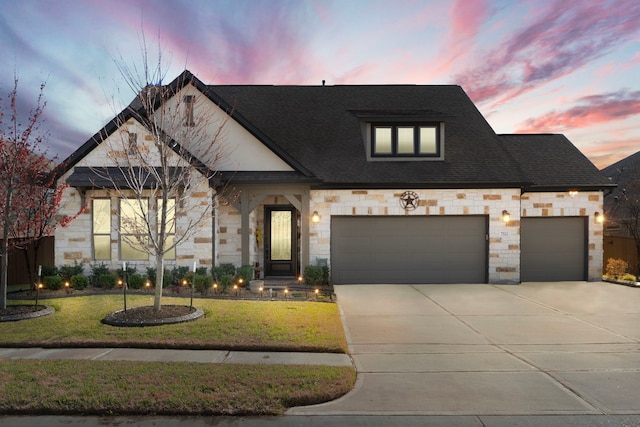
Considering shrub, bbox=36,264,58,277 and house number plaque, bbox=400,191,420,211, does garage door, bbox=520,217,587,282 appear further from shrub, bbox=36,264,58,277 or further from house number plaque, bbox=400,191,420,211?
shrub, bbox=36,264,58,277

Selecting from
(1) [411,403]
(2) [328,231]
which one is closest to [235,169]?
(2) [328,231]

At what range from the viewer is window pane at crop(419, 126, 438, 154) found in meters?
15.5

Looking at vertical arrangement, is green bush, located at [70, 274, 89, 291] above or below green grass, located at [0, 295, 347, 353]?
above

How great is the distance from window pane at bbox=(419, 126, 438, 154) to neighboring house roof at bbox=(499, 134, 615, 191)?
136 inches

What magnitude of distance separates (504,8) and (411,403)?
13.3m

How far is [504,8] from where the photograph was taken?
44.2 feet

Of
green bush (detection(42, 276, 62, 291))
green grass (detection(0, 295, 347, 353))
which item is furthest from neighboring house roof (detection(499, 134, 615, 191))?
green bush (detection(42, 276, 62, 291))

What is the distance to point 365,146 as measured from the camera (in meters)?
15.6

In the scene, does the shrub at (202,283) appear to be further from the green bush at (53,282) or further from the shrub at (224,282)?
the green bush at (53,282)

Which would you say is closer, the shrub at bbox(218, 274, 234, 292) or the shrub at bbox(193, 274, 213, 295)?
the shrub at bbox(193, 274, 213, 295)

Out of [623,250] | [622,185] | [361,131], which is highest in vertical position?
[361,131]

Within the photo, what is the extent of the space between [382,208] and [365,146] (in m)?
2.64

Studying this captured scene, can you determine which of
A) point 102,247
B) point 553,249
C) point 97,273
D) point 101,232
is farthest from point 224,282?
point 553,249

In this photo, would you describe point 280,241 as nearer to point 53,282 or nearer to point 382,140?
point 382,140
